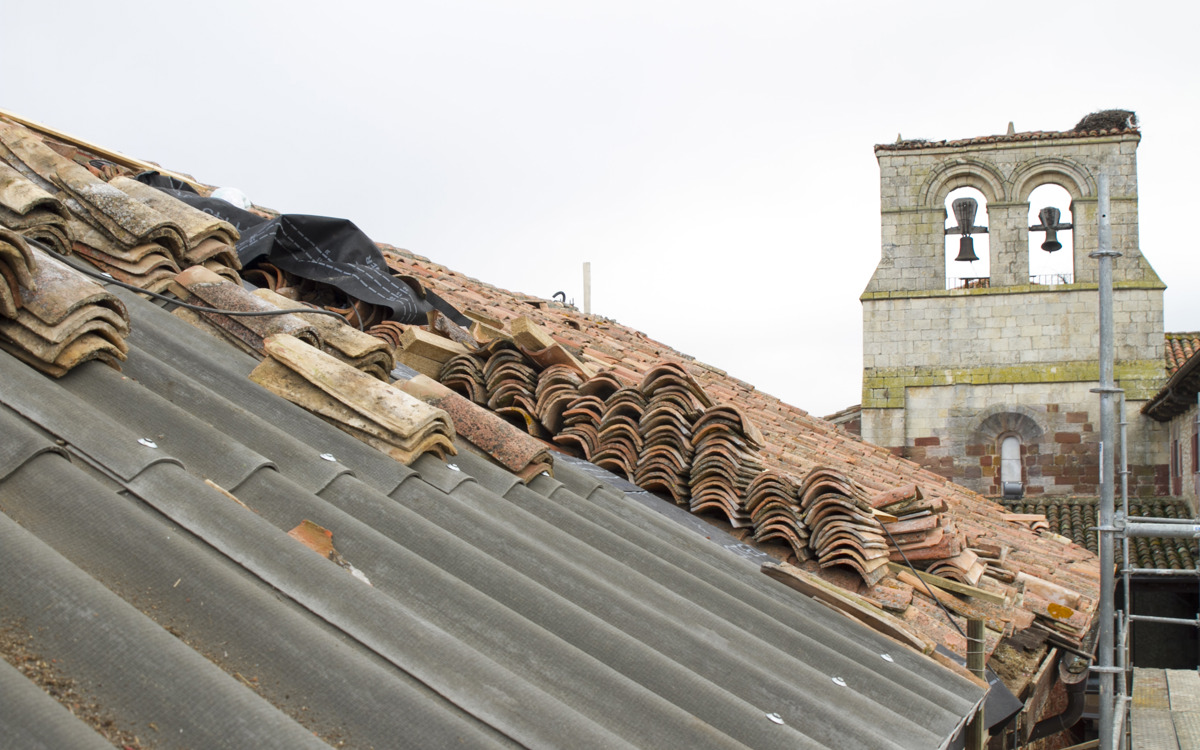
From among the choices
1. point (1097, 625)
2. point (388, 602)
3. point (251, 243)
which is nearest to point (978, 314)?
point (1097, 625)

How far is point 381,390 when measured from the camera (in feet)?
12.7

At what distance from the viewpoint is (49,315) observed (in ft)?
9.71

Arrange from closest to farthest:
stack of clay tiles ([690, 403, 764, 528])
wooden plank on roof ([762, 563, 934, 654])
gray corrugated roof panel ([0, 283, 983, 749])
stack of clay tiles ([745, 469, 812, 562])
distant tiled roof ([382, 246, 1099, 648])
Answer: gray corrugated roof panel ([0, 283, 983, 749]), wooden plank on roof ([762, 563, 934, 654]), stack of clay tiles ([745, 469, 812, 562]), stack of clay tiles ([690, 403, 764, 528]), distant tiled roof ([382, 246, 1099, 648])

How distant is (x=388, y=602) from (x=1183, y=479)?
77.7 feet

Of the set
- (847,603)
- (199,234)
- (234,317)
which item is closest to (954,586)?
(847,603)

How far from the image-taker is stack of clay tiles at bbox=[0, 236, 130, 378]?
291cm

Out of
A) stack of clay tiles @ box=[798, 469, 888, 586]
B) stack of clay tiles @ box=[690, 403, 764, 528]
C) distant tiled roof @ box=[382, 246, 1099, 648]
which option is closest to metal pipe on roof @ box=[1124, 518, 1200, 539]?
distant tiled roof @ box=[382, 246, 1099, 648]

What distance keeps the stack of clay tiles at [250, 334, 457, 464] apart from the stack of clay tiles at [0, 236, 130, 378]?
0.76 m

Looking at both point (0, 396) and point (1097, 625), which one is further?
point (1097, 625)

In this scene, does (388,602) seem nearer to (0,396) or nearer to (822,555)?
(0,396)

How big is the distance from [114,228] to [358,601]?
2.91 m

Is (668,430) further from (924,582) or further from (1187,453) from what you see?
(1187,453)

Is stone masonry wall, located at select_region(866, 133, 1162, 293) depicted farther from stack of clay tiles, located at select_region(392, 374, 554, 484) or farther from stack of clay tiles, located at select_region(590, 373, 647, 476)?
stack of clay tiles, located at select_region(392, 374, 554, 484)

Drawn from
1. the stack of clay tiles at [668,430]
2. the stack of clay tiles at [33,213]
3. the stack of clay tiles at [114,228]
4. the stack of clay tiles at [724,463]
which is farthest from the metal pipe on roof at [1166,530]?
the stack of clay tiles at [33,213]
